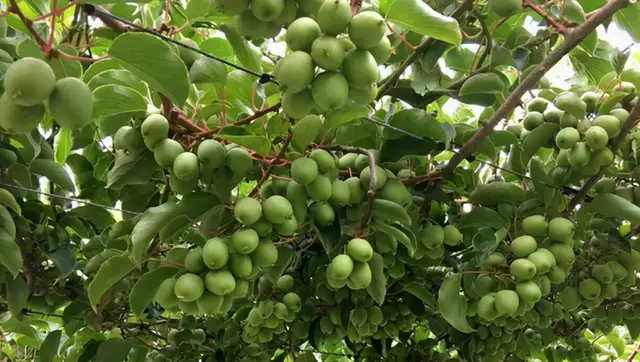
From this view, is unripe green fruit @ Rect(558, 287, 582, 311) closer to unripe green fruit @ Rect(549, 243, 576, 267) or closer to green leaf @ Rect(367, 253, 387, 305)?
unripe green fruit @ Rect(549, 243, 576, 267)

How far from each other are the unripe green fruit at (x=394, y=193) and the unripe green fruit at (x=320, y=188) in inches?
7.1

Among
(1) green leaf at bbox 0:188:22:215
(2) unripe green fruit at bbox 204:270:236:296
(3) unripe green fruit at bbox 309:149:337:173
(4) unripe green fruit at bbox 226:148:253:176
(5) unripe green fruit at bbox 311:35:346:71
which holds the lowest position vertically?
(1) green leaf at bbox 0:188:22:215

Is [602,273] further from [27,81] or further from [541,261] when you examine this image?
[27,81]

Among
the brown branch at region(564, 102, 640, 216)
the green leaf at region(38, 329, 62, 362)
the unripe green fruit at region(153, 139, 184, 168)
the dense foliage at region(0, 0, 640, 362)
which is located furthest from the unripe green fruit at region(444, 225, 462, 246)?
the green leaf at region(38, 329, 62, 362)

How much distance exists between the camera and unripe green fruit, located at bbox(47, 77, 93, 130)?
0.77 meters

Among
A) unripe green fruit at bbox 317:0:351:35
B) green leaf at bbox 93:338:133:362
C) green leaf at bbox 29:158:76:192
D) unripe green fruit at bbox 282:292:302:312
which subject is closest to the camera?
unripe green fruit at bbox 317:0:351:35

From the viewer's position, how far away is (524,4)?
107 cm

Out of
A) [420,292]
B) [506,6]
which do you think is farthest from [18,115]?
[420,292]

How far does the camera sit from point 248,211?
0.99 metres

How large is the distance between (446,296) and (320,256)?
34cm

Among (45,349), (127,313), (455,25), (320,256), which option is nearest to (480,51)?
(455,25)

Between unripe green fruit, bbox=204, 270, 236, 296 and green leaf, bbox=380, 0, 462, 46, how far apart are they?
503mm

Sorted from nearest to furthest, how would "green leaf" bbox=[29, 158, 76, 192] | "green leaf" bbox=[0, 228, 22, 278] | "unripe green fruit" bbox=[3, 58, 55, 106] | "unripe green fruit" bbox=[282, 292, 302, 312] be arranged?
"unripe green fruit" bbox=[3, 58, 55, 106]
"green leaf" bbox=[0, 228, 22, 278]
"green leaf" bbox=[29, 158, 76, 192]
"unripe green fruit" bbox=[282, 292, 302, 312]

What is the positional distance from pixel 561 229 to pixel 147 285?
88 cm
